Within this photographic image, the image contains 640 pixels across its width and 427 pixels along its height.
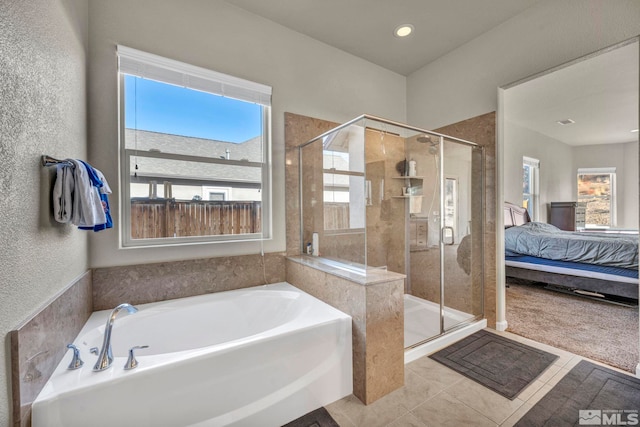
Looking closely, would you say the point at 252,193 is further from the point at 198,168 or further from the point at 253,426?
the point at 253,426

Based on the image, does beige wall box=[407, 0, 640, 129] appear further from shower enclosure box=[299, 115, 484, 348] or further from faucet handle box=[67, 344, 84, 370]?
faucet handle box=[67, 344, 84, 370]

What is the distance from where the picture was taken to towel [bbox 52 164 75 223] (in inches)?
50.1

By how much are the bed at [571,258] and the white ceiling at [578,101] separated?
901mm

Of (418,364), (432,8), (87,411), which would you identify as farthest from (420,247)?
(87,411)

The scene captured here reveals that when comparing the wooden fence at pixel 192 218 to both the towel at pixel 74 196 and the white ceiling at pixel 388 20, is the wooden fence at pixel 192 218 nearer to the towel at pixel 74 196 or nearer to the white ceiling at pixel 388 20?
the towel at pixel 74 196

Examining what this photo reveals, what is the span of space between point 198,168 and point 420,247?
255cm

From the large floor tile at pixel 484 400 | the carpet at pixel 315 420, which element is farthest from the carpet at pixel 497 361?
the carpet at pixel 315 420

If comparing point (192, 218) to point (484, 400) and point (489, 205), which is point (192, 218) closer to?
point (484, 400)

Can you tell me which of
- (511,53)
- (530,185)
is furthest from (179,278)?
(530,185)

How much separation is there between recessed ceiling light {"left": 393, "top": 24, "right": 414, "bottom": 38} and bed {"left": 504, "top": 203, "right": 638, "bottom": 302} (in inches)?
82.5

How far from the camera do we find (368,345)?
1.68 meters

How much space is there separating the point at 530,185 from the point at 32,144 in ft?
14.2

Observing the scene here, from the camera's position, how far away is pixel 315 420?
60.4 inches

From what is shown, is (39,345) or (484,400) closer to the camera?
(39,345)
